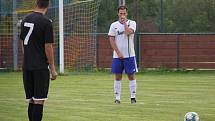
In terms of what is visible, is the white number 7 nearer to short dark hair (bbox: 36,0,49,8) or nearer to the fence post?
short dark hair (bbox: 36,0,49,8)

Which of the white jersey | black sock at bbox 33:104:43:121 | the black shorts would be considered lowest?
black sock at bbox 33:104:43:121

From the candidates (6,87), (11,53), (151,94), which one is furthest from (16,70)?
(151,94)

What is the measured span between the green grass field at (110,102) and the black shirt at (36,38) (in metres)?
1.96

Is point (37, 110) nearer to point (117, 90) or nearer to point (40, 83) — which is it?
point (40, 83)

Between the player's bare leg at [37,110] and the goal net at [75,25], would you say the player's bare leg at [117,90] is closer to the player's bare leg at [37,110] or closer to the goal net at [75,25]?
the player's bare leg at [37,110]

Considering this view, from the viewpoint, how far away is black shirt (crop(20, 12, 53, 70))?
837 cm

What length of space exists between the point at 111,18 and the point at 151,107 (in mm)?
20781

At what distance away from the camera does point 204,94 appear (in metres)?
15.3

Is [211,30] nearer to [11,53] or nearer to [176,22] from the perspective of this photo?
[176,22]

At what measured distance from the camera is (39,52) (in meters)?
8.44

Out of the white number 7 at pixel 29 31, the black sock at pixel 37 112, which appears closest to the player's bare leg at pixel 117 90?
the black sock at pixel 37 112

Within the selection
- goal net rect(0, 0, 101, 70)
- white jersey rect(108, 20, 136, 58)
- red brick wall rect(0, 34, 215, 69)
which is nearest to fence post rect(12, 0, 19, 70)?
goal net rect(0, 0, 101, 70)

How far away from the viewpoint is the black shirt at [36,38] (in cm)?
837

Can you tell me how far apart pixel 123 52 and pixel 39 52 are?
4.82 m
